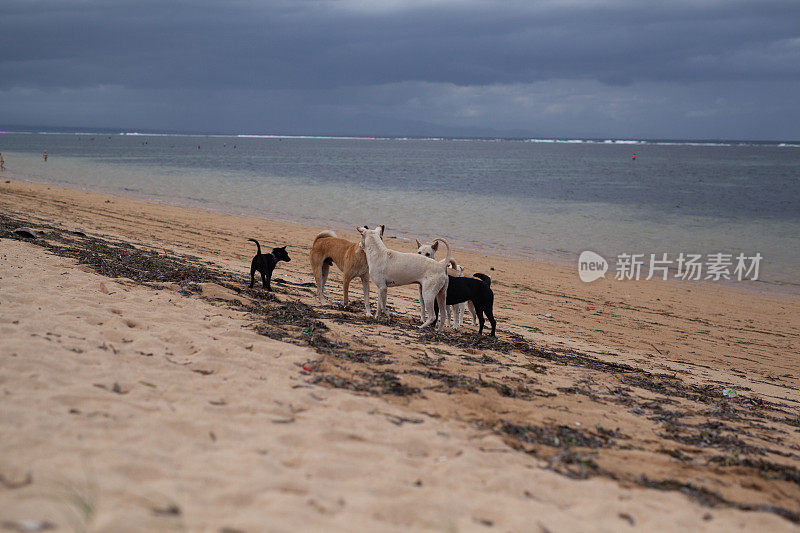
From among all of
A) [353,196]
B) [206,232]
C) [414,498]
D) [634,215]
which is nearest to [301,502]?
[414,498]

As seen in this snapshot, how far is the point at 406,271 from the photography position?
8.83 meters

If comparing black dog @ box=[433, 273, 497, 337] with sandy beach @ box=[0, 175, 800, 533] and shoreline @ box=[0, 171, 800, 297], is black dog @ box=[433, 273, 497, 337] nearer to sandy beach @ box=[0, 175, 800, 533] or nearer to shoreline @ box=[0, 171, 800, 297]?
sandy beach @ box=[0, 175, 800, 533]

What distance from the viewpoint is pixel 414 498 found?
3420 millimetres

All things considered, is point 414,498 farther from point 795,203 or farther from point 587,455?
point 795,203

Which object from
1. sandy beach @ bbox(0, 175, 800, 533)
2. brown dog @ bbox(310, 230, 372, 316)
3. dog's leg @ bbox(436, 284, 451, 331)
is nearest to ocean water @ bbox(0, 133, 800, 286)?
brown dog @ bbox(310, 230, 372, 316)

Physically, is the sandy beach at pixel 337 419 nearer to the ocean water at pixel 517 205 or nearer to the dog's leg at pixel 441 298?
the dog's leg at pixel 441 298

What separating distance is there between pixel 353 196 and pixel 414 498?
1335 inches

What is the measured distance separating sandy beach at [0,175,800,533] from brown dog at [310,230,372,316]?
508mm

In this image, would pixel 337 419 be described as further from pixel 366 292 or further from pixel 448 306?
pixel 448 306
